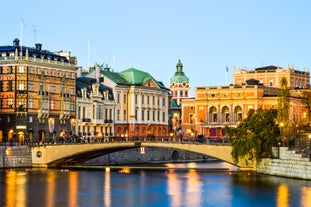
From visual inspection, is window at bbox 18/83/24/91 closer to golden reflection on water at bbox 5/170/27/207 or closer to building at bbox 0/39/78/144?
building at bbox 0/39/78/144

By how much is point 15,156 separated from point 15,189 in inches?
1098

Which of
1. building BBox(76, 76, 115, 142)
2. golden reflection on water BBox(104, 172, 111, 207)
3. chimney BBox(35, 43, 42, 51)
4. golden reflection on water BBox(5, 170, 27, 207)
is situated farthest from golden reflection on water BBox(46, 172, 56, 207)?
building BBox(76, 76, 115, 142)

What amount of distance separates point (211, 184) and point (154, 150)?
57.1 meters

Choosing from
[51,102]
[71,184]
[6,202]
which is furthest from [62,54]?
[6,202]

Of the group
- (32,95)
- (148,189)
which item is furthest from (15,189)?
(32,95)

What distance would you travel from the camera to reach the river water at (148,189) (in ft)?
247

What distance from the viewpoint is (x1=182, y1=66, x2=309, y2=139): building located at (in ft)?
532

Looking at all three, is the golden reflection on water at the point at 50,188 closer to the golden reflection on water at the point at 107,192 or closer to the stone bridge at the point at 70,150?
the golden reflection on water at the point at 107,192

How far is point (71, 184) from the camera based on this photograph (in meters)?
89.4

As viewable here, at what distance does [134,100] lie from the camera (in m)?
154

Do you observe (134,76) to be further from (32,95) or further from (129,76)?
(32,95)

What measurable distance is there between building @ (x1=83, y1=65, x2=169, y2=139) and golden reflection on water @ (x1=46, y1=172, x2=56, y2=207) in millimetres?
49597

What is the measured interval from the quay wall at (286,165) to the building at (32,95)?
128 ft

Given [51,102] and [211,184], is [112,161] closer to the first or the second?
[51,102]
